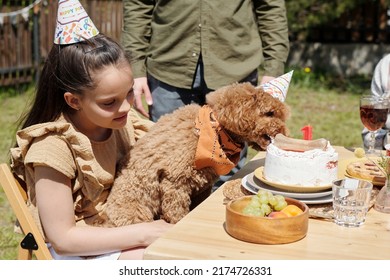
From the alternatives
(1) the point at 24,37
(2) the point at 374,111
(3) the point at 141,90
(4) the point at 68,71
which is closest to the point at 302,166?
(2) the point at 374,111

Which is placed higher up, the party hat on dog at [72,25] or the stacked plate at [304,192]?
the party hat on dog at [72,25]

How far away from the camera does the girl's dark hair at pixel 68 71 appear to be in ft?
7.13

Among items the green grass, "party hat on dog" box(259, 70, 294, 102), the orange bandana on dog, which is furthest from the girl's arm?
the green grass

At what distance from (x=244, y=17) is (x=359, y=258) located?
1.90 metres

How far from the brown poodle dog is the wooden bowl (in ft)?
2.05

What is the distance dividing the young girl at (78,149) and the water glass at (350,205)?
653mm

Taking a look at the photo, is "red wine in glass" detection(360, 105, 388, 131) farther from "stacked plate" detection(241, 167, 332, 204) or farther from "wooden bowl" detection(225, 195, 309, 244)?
"wooden bowl" detection(225, 195, 309, 244)

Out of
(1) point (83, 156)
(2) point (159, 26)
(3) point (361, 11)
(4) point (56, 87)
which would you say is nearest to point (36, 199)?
(1) point (83, 156)

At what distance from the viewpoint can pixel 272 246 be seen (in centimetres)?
172

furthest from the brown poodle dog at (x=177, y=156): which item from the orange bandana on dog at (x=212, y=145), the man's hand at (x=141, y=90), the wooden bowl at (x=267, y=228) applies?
the man's hand at (x=141, y=90)

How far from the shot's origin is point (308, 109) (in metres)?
8.00

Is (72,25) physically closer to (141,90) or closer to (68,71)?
(68,71)

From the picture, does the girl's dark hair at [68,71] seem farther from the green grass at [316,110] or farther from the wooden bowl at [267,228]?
the green grass at [316,110]

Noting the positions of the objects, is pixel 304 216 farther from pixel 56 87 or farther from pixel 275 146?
pixel 56 87
